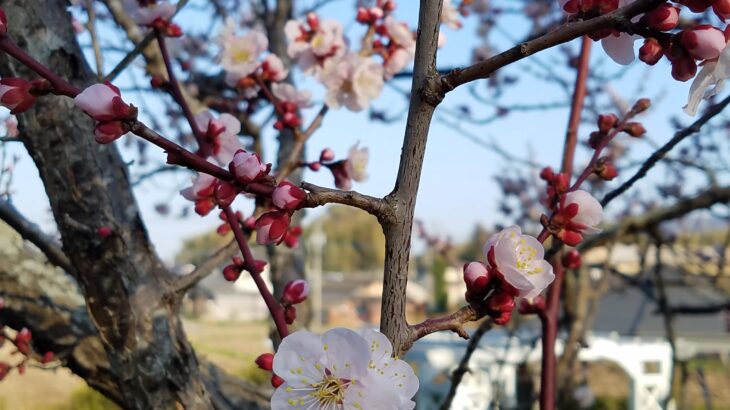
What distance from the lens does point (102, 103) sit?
0.68m

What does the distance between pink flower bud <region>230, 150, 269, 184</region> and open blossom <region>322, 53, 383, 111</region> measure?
1.01m

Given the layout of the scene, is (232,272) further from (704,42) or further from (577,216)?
(704,42)

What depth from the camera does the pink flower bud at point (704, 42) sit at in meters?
0.69

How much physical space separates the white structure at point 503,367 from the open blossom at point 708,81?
8.84 ft

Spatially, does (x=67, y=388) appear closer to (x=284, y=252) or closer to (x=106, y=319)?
(x=284, y=252)

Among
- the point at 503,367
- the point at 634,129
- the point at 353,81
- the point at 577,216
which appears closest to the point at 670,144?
the point at 634,129

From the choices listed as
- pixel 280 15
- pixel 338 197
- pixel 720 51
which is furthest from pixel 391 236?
pixel 280 15

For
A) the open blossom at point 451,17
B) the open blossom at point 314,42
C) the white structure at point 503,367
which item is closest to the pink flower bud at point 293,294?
the open blossom at point 314,42

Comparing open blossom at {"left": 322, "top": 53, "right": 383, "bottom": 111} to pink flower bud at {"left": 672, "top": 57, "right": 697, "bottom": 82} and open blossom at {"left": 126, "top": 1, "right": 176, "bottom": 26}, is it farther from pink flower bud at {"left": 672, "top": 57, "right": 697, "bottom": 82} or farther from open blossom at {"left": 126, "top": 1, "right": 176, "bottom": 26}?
pink flower bud at {"left": 672, "top": 57, "right": 697, "bottom": 82}

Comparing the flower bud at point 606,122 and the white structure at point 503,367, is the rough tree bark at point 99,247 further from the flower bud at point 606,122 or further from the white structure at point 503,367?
the white structure at point 503,367

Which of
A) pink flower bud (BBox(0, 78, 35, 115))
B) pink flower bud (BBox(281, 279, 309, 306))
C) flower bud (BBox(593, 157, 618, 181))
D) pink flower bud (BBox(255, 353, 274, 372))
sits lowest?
pink flower bud (BBox(255, 353, 274, 372))

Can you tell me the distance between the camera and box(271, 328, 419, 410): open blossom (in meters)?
0.67

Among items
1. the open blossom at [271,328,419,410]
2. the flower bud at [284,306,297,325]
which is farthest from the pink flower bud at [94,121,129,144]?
the flower bud at [284,306,297,325]

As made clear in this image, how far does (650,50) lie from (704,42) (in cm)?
5
